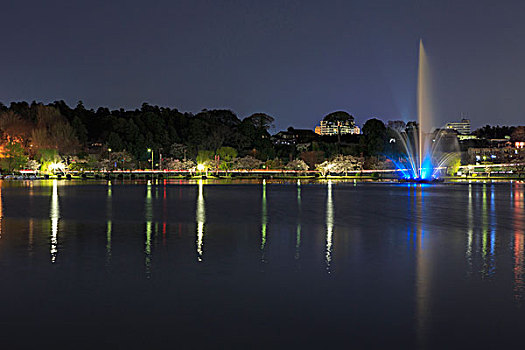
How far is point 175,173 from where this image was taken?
117m

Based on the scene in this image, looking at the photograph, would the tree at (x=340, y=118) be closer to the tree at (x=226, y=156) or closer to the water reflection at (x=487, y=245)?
the tree at (x=226, y=156)

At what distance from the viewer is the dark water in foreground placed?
7312 millimetres

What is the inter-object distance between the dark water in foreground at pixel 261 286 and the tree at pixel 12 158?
8881 cm

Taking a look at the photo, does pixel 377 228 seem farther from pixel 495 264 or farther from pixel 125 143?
pixel 125 143

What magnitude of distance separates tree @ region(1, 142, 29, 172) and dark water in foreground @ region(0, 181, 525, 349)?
88806 mm

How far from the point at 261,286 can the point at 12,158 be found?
102 metres

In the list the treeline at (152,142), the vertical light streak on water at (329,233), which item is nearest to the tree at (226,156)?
the treeline at (152,142)

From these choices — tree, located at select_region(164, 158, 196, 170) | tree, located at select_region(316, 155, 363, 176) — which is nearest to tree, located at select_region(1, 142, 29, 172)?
tree, located at select_region(164, 158, 196, 170)

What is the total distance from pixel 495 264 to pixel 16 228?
16.2 metres

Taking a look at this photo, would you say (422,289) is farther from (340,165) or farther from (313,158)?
(313,158)

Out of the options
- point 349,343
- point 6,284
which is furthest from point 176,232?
point 349,343

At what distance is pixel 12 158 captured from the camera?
3964 inches

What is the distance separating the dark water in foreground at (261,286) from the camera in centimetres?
731

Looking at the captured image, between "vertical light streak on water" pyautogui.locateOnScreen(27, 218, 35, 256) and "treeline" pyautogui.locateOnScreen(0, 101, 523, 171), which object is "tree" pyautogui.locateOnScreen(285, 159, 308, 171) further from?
"vertical light streak on water" pyautogui.locateOnScreen(27, 218, 35, 256)
